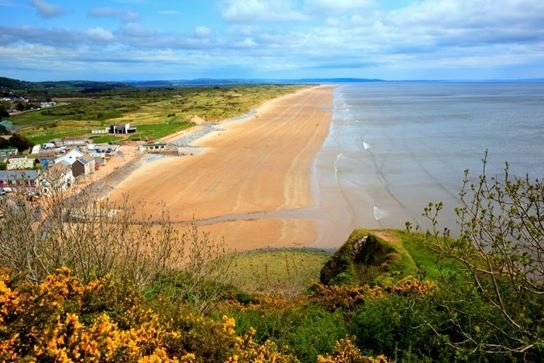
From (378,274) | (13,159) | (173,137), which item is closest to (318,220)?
(378,274)

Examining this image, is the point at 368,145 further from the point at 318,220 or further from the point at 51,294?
the point at 51,294

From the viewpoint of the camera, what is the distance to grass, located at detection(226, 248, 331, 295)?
67.3 ft

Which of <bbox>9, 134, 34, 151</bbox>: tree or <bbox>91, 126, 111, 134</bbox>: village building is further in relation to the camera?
<bbox>91, 126, 111, 134</bbox>: village building

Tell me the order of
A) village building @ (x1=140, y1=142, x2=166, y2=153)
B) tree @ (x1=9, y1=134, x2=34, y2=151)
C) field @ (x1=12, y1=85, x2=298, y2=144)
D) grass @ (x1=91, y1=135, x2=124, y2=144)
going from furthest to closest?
1. field @ (x1=12, y1=85, x2=298, y2=144)
2. grass @ (x1=91, y1=135, x2=124, y2=144)
3. tree @ (x1=9, y1=134, x2=34, y2=151)
4. village building @ (x1=140, y1=142, x2=166, y2=153)

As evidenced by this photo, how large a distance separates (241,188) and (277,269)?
53.7 ft

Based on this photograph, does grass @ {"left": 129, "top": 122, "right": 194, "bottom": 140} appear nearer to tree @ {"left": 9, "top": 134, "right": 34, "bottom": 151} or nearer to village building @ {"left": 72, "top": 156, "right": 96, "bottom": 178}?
tree @ {"left": 9, "top": 134, "right": 34, "bottom": 151}

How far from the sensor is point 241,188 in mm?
38656

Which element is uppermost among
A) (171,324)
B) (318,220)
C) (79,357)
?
(79,357)

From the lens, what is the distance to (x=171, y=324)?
8445mm

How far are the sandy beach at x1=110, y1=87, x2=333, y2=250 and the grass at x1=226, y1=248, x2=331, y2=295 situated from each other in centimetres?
160

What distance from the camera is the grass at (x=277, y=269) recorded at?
2050 centimetres

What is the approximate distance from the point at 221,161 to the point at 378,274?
35.1 meters

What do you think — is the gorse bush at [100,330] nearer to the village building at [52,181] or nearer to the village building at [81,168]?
the village building at [52,181]

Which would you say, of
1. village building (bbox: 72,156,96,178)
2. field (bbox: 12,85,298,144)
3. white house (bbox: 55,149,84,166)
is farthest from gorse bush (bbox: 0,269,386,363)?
field (bbox: 12,85,298,144)
